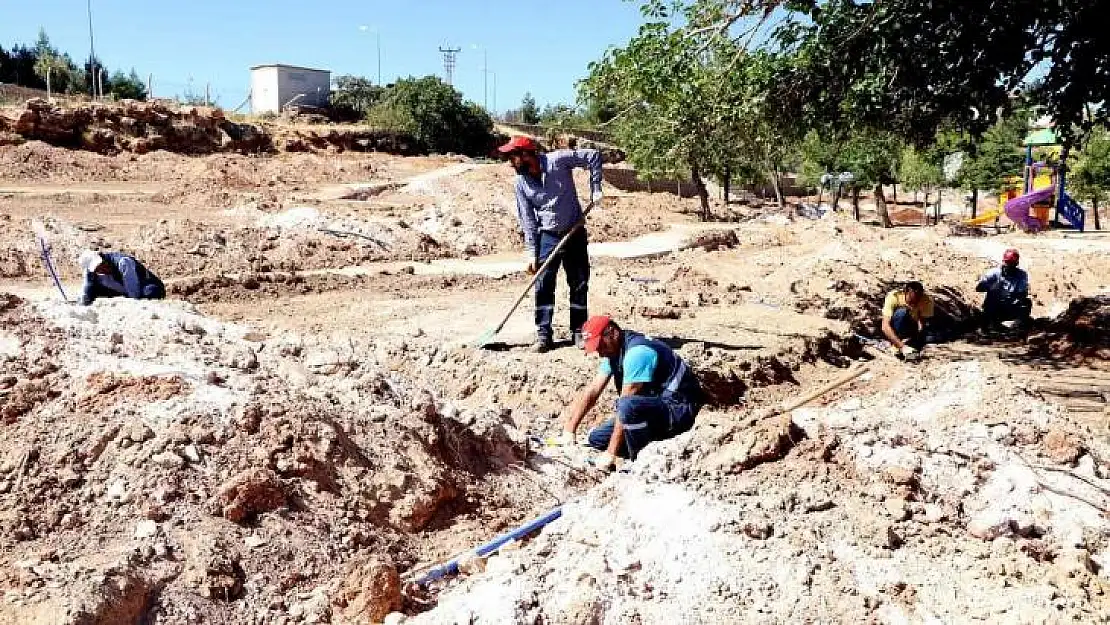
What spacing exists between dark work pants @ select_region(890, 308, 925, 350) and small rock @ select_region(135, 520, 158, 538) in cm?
670

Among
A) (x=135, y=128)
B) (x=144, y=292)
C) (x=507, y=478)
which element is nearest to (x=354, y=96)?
(x=135, y=128)

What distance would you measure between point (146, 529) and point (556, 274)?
12.4ft

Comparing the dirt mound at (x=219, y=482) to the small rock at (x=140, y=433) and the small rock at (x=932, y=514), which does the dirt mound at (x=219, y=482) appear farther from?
the small rock at (x=932, y=514)

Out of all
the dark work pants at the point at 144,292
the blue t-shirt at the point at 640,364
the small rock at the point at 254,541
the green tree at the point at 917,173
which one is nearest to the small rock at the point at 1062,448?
the blue t-shirt at the point at 640,364

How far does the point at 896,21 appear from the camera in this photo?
7.36m

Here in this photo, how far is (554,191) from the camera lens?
21.8 feet

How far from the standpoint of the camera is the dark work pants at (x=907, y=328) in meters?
8.45

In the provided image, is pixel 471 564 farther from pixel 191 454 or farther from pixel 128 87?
pixel 128 87

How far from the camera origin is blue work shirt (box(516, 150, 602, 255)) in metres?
6.62

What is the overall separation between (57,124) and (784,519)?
77.4 ft

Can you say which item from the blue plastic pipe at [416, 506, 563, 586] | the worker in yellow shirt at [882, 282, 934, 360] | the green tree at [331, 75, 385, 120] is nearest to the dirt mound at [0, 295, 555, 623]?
the blue plastic pipe at [416, 506, 563, 586]

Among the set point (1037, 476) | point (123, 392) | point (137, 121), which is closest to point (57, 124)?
point (137, 121)

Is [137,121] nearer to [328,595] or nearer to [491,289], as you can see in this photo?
[491,289]

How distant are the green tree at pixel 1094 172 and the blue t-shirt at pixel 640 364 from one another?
78.3 feet
